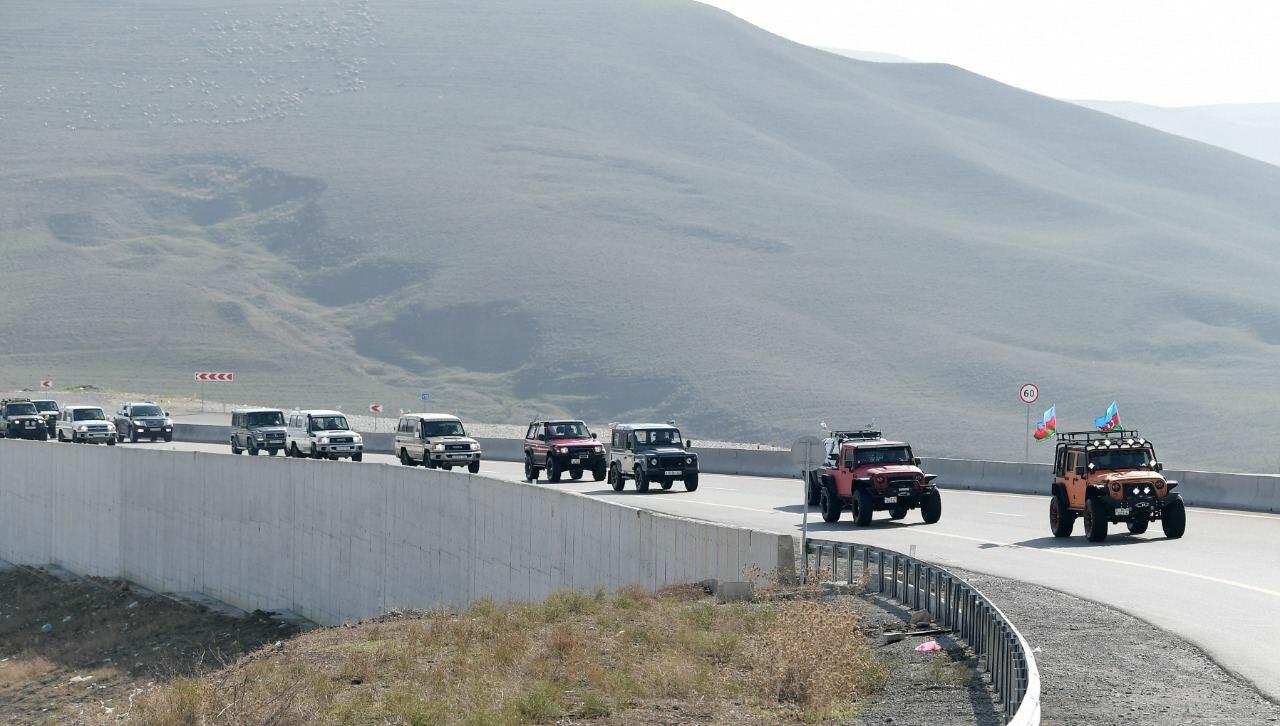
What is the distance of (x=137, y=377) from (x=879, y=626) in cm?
10931

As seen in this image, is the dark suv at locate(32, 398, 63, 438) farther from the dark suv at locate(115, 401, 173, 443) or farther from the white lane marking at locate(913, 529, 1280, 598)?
the white lane marking at locate(913, 529, 1280, 598)

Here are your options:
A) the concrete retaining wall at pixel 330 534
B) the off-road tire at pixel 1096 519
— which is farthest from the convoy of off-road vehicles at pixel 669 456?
the concrete retaining wall at pixel 330 534

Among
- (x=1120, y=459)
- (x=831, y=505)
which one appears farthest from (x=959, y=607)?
(x=831, y=505)

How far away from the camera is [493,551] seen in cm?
3325

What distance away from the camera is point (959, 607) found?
1789 centimetres

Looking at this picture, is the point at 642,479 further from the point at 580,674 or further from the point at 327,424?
the point at 580,674

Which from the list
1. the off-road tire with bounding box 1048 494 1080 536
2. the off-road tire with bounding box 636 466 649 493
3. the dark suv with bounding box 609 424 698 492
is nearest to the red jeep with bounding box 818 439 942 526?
the off-road tire with bounding box 1048 494 1080 536

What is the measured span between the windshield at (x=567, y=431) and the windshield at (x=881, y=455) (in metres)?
13.6

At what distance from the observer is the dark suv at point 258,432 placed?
52.7 m

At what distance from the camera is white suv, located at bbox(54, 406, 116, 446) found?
196 feet

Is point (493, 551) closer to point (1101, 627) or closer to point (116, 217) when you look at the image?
point (1101, 627)

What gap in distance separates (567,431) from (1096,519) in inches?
791

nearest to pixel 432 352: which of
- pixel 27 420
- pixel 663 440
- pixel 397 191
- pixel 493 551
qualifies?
pixel 397 191

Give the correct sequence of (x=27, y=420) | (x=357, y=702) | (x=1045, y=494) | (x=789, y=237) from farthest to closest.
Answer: (x=789, y=237) → (x=27, y=420) → (x=1045, y=494) → (x=357, y=702)
